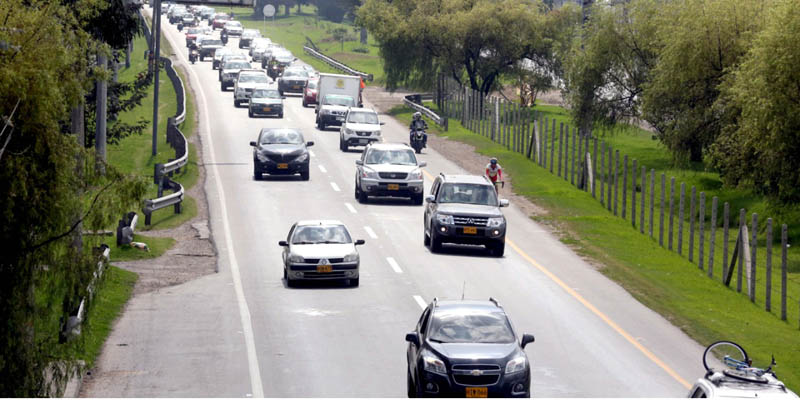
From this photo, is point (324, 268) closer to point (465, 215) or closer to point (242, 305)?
point (242, 305)

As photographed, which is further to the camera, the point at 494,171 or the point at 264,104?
the point at 264,104

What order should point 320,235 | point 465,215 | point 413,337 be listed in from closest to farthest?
point 413,337 < point 320,235 < point 465,215

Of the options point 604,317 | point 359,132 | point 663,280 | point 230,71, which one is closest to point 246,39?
point 230,71

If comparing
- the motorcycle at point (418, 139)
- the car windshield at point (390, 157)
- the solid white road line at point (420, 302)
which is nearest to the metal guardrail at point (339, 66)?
the motorcycle at point (418, 139)

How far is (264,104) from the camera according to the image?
6231cm

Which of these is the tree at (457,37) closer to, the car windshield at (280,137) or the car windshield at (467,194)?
the car windshield at (280,137)

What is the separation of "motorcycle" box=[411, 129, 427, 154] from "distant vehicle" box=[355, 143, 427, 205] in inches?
479

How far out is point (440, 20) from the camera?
234 feet

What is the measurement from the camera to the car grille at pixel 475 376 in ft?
51.2

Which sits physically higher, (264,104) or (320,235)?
(264,104)

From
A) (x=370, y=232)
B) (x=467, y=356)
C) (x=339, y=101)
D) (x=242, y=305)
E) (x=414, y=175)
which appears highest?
(x=339, y=101)

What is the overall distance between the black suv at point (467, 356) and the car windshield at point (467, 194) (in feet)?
45.0

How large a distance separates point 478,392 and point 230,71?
63.8 meters

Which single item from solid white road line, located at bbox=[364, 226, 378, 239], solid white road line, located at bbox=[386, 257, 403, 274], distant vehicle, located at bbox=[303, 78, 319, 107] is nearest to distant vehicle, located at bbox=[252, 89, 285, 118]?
distant vehicle, located at bbox=[303, 78, 319, 107]
